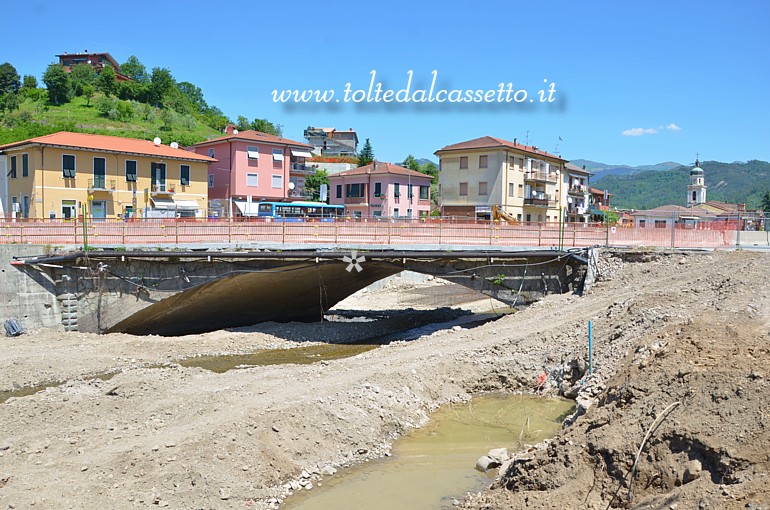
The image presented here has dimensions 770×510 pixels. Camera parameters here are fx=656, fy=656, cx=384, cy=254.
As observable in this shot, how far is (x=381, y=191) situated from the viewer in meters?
68.2

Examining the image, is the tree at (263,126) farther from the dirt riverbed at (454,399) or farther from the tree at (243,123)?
the dirt riverbed at (454,399)

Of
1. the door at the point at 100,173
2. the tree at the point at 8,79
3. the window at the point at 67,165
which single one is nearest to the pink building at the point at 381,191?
the door at the point at 100,173

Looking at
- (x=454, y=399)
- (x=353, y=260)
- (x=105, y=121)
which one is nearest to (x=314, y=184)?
(x=105, y=121)

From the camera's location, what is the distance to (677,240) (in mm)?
29859

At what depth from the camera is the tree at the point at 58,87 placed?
99250 millimetres

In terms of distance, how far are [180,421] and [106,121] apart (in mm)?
86622

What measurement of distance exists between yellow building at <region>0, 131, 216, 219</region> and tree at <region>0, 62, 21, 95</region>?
65430 mm

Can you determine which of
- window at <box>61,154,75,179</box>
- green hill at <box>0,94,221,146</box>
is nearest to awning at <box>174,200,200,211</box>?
window at <box>61,154,75,179</box>

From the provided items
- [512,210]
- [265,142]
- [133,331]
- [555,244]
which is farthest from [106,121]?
[555,244]

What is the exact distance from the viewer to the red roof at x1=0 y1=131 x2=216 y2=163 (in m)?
44.4

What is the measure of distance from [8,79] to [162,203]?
235ft

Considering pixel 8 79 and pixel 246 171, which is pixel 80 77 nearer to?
pixel 8 79

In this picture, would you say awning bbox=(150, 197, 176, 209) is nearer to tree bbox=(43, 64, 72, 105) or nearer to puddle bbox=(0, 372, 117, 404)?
puddle bbox=(0, 372, 117, 404)

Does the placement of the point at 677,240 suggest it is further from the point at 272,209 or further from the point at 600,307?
the point at 272,209
